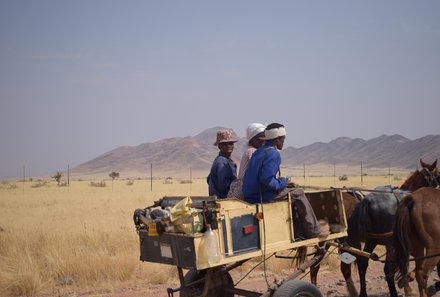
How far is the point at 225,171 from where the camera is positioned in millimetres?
6574

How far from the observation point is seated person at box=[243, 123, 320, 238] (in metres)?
5.62

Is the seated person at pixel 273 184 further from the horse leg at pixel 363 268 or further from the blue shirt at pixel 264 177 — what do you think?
the horse leg at pixel 363 268

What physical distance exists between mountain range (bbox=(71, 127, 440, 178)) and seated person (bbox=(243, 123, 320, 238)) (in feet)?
332

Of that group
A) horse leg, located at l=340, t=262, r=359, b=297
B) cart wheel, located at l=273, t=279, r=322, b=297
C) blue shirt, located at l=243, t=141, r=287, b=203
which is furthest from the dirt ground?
blue shirt, located at l=243, t=141, r=287, b=203

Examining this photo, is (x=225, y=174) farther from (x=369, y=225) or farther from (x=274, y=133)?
(x=369, y=225)

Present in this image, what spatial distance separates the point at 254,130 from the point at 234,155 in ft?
417

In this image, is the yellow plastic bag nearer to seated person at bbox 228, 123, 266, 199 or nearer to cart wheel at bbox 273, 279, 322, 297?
cart wheel at bbox 273, 279, 322, 297

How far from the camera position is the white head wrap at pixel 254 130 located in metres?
6.84

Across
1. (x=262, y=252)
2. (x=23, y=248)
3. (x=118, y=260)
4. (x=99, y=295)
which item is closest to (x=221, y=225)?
(x=262, y=252)

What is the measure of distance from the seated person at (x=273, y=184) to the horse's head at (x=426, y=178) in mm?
3626

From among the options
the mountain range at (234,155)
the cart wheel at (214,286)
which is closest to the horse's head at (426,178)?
the cart wheel at (214,286)

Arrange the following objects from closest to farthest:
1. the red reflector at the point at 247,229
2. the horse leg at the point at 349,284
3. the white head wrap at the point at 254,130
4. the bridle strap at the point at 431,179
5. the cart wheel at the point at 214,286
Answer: the red reflector at the point at 247,229
the cart wheel at the point at 214,286
the white head wrap at the point at 254,130
the horse leg at the point at 349,284
the bridle strap at the point at 431,179

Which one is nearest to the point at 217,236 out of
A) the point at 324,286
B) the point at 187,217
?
the point at 187,217

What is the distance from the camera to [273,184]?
5574 millimetres
